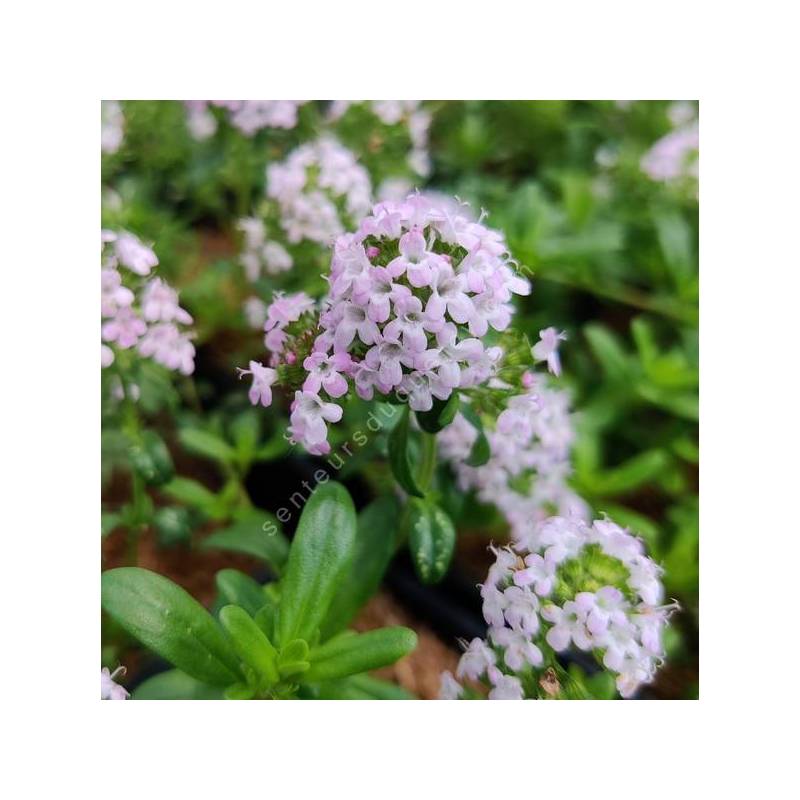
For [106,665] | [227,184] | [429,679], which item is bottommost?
[429,679]

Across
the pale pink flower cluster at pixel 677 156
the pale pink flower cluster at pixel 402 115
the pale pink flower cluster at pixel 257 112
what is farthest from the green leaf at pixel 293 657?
the pale pink flower cluster at pixel 677 156

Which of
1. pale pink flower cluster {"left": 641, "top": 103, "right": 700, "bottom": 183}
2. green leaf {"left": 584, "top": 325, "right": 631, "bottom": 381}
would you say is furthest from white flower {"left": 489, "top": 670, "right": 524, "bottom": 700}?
pale pink flower cluster {"left": 641, "top": 103, "right": 700, "bottom": 183}

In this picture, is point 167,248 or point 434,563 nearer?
point 434,563

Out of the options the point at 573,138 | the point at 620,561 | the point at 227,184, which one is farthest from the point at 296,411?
the point at 573,138

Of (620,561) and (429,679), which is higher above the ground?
(620,561)

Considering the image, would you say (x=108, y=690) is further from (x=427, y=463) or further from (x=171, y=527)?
(x=427, y=463)

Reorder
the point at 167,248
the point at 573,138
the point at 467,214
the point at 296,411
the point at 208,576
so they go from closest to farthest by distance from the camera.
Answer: the point at 296,411 → the point at 467,214 → the point at 208,576 → the point at 167,248 → the point at 573,138

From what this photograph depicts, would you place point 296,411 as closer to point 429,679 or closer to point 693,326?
point 429,679
